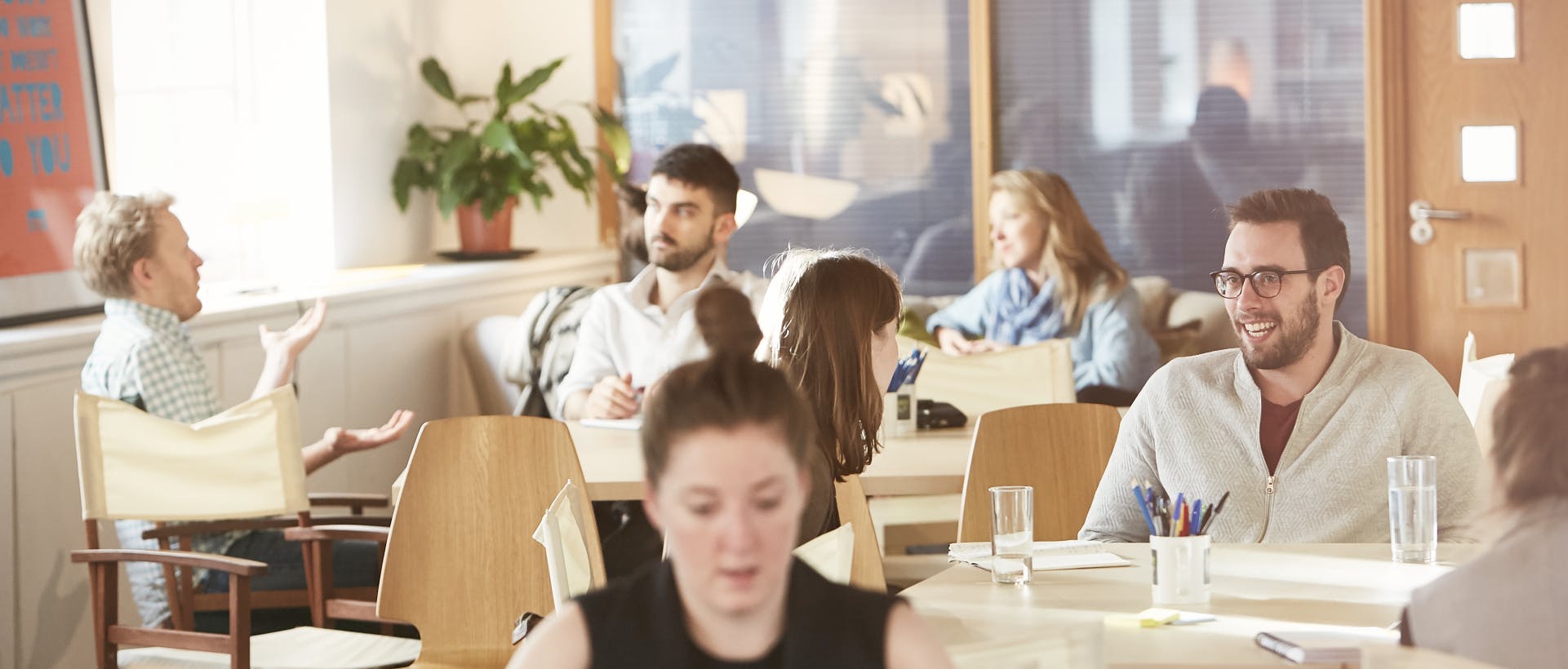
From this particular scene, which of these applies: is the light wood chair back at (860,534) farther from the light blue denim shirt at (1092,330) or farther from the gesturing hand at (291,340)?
the light blue denim shirt at (1092,330)

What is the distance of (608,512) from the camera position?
13.2ft

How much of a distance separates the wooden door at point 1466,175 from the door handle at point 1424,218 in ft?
0.06

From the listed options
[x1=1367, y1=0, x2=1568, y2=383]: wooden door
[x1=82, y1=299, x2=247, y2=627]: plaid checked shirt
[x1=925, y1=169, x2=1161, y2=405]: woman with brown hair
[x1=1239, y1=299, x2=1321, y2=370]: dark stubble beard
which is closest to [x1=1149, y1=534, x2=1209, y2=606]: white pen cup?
[x1=1239, y1=299, x2=1321, y2=370]: dark stubble beard

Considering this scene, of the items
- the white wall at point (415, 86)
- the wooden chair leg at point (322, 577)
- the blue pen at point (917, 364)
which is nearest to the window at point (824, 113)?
the white wall at point (415, 86)

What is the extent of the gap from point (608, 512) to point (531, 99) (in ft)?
8.84

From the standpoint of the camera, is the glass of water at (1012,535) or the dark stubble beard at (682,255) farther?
the dark stubble beard at (682,255)

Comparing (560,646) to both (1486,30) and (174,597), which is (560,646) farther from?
(1486,30)

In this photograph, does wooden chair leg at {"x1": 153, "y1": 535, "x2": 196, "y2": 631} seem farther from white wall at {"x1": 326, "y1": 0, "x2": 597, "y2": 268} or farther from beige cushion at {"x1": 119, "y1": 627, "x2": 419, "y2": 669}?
white wall at {"x1": 326, "y1": 0, "x2": 597, "y2": 268}

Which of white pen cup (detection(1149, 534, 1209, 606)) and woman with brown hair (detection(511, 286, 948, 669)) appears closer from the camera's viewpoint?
woman with brown hair (detection(511, 286, 948, 669))

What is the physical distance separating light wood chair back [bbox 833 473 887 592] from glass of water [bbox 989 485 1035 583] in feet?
0.80

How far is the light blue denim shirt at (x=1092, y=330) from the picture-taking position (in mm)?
4898

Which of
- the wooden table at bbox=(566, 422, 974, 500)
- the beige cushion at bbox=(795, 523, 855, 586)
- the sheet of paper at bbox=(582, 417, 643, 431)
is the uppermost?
the beige cushion at bbox=(795, 523, 855, 586)

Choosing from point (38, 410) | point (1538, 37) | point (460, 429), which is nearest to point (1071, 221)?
point (1538, 37)

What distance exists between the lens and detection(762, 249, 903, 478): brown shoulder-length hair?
2.29 metres
